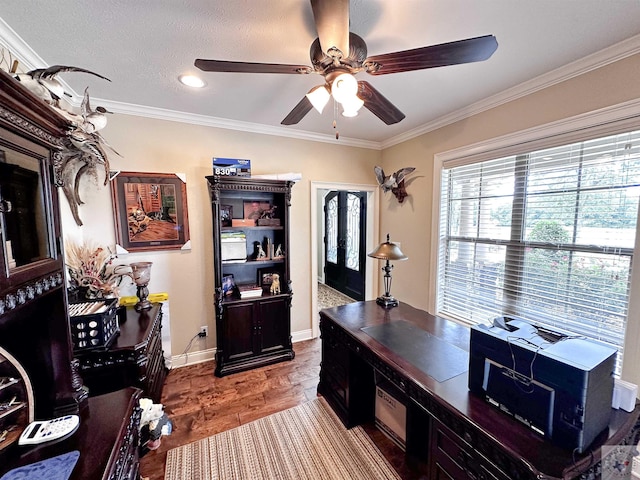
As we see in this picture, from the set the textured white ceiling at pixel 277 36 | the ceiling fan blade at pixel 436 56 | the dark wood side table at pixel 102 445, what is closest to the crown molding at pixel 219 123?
the textured white ceiling at pixel 277 36

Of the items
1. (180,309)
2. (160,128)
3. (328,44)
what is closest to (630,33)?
(328,44)

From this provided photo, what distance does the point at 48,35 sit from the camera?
4.72ft

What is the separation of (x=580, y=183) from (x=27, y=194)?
9.70 ft

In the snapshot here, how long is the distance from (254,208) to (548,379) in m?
2.72

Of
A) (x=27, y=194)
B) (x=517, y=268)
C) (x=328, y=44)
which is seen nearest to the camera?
(x=27, y=194)

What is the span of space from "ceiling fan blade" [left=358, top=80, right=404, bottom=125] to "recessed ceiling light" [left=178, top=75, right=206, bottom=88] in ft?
4.14

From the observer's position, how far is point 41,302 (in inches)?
41.5

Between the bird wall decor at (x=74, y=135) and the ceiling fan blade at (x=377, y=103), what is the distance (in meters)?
1.29

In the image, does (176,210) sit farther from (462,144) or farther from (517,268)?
(517,268)

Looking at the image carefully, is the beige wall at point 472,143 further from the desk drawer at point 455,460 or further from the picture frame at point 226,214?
the picture frame at point 226,214

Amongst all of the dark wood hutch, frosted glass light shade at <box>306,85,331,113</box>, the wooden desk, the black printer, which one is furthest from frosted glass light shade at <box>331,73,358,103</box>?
the wooden desk

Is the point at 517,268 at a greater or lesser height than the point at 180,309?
greater

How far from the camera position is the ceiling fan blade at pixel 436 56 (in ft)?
3.42

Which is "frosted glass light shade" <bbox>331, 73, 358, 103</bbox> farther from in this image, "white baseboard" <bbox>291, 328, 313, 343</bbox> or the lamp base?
"white baseboard" <bbox>291, 328, 313, 343</bbox>
